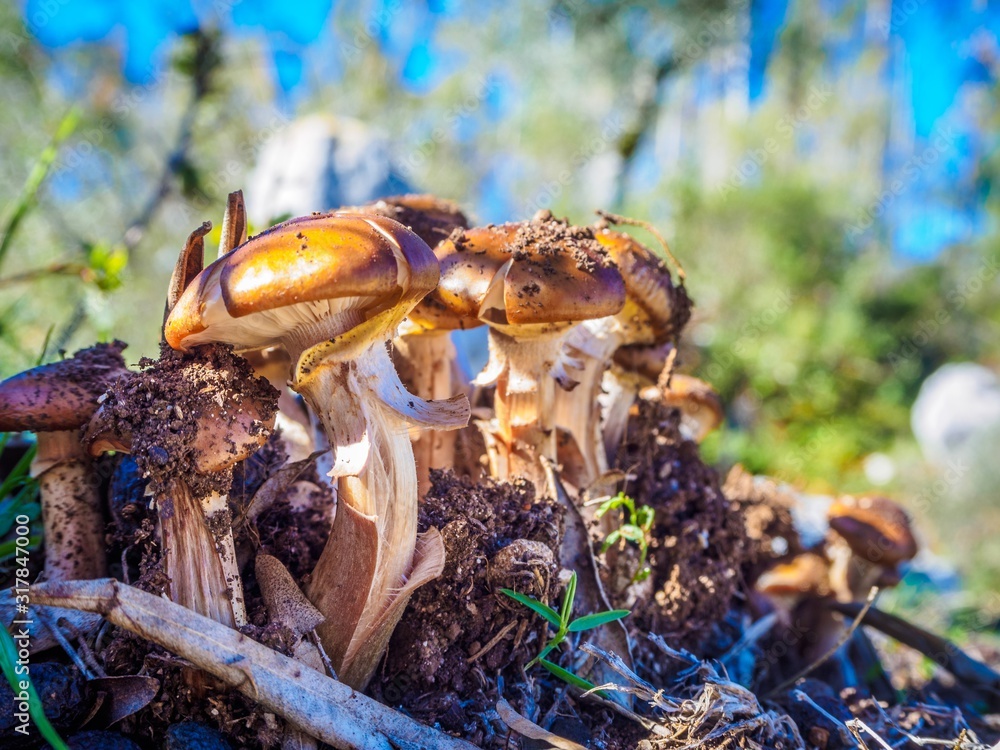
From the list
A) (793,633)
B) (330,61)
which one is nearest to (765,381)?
(793,633)

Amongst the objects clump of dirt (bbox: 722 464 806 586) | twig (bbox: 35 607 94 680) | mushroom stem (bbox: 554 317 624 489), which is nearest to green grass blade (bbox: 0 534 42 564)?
twig (bbox: 35 607 94 680)

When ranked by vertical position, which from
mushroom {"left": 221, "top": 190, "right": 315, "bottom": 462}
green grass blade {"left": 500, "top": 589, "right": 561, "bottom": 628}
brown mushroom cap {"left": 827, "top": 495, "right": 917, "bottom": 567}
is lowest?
brown mushroom cap {"left": 827, "top": 495, "right": 917, "bottom": 567}

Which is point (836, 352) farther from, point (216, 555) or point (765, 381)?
point (216, 555)

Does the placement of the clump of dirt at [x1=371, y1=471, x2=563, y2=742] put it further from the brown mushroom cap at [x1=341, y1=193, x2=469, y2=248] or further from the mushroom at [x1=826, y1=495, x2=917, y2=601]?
the mushroom at [x1=826, y1=495, x2=917, y2=601]

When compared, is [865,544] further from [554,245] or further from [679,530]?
[554,245]

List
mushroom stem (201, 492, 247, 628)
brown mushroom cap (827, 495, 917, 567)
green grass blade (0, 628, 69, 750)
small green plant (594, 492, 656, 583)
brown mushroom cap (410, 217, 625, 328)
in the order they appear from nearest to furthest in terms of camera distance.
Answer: green grass blade (0, 628, 69, 750) → mushroom stem (201, 492, 247, 628) → brown mushroom cap (410, 217, 625, 328) → small green plant (594, 492, 656, 583) → brown mushroom cap (827, 495, 917, 567)

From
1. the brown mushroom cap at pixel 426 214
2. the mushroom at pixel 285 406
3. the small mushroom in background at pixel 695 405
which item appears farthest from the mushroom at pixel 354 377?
the small mushroom in background at pixel 695 405

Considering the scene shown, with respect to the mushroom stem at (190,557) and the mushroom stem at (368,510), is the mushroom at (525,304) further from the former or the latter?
the mushroom stem at (190,557)
